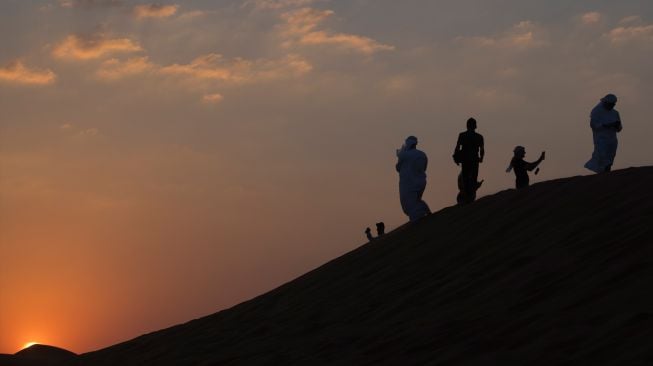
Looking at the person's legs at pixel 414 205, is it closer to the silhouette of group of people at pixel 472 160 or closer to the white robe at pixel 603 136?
the silhouette of group of people at pixel 472 160

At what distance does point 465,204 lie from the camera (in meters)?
18.8

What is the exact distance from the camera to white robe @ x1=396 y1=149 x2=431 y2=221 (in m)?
19.8

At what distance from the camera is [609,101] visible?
18.6 meters

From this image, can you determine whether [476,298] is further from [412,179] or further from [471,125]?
[412,179]

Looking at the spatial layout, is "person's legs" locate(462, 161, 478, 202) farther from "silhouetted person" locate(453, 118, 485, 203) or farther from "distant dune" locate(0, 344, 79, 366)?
"distant dune" locate(0, 344, 79, 366)

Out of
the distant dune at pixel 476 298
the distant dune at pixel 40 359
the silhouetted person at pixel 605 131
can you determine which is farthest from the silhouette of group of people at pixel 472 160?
the distant dune at pixel 40 359

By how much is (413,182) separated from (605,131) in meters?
3.26

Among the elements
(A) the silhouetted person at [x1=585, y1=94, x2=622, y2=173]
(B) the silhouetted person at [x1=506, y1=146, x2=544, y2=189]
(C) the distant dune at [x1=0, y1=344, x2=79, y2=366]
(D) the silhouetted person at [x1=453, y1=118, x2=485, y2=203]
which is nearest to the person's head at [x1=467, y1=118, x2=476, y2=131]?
(D) the silhouetted person at [x1=453, y1=118, x2=485, y2=203]

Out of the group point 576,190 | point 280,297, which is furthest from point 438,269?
point 280,297

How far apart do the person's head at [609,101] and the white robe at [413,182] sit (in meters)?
3.13

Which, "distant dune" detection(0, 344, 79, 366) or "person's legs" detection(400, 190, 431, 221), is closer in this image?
"distant dune" detection(0, 344, 79, 366)

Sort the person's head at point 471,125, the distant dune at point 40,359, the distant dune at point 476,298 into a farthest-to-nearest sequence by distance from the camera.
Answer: the person's head at point 471,125 < the distant dune at point 40,359 < the distant dune at point 476,298

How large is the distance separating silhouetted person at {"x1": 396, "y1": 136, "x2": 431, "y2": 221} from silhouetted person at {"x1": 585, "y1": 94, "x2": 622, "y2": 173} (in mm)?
2888

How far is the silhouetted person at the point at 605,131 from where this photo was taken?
18.7 m
